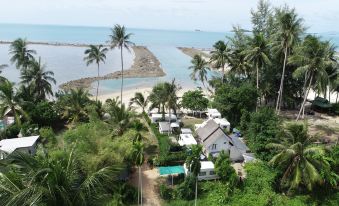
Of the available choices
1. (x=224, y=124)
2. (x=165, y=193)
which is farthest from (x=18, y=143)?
(x=224, y=124)

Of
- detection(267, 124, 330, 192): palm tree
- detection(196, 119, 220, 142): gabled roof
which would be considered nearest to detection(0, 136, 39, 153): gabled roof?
detection(196, 119, 220, 142): gabled roof

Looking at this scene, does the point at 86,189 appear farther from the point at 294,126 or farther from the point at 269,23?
the point at 269,23

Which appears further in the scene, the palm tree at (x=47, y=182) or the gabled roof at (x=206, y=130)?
the gabled roof at (x=206, y=130)

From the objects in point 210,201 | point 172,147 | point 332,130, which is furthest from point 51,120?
point 332,130

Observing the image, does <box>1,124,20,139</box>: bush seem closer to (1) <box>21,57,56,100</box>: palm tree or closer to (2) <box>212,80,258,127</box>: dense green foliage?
(1) <box>21,57,56,100</box>: palm tree

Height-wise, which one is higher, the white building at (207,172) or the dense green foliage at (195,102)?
the dense green foliage at (195,102)

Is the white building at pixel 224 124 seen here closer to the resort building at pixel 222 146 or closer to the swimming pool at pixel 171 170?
the resort building at pixel 222 146

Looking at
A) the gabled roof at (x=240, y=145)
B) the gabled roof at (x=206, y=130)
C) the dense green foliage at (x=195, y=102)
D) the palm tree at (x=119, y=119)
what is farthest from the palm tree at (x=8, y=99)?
the gabled roof at (x=240, y=145)
